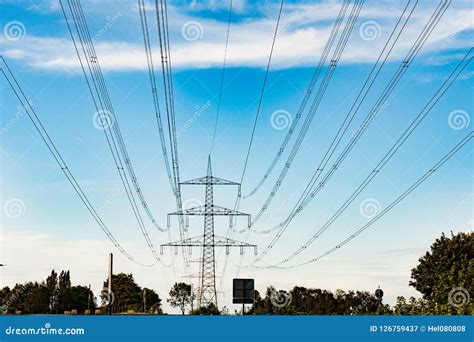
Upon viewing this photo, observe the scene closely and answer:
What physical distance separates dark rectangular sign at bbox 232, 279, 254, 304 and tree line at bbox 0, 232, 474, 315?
1.36 m

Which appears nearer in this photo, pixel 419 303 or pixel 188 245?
pixel 419 303

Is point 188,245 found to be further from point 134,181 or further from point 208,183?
point 134,181

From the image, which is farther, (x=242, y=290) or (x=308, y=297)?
→ (x=308, y=297)

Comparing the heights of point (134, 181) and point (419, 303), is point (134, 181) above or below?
above

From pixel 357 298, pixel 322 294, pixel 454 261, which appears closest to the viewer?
pixel 454 261

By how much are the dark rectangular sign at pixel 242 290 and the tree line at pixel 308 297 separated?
53.4 inches

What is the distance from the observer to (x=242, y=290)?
41.0m

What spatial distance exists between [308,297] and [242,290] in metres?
113

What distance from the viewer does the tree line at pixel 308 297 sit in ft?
148

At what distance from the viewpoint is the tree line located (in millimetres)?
45094

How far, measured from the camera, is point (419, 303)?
44.3 metres
